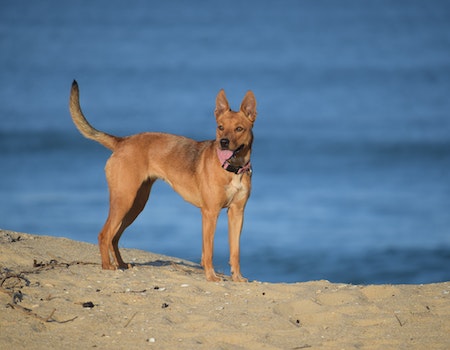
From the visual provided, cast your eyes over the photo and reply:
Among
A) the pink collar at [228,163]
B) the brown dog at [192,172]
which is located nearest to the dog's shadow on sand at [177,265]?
the brown dog at [192,172]

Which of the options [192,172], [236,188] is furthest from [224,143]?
[192,172]

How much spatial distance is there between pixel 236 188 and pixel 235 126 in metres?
0.54

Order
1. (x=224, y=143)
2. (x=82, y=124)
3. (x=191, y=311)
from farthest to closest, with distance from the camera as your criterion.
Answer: (x=82, y=124), (x=224, y=143), (x=191, y=311)

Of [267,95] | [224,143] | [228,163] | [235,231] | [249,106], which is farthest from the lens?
[267,95]

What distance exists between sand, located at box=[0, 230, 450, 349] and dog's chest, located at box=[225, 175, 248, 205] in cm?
77

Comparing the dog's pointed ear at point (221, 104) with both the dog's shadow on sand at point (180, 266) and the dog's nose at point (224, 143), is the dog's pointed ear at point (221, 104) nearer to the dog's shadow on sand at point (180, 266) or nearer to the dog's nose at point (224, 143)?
the dog's nose at point (224, 143)

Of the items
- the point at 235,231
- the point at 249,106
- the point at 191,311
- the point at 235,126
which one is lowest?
the point at 191,311

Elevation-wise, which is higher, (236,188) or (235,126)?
(235,126)

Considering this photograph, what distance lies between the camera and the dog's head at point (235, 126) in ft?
29.5

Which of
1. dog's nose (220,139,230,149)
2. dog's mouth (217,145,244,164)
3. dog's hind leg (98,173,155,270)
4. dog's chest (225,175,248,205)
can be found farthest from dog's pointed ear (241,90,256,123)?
dog's hind leg (98,173,155,270)

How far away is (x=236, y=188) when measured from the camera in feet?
30.0

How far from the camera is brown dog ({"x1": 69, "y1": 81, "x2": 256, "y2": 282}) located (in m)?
9.12

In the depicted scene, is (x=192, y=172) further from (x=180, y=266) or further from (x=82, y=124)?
(x=82, y=124)

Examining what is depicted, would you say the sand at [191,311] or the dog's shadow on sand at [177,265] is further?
the dog's shadow on sand at [177,265]
